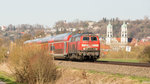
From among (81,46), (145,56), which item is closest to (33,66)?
(81,46)

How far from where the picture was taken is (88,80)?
70.7 feet

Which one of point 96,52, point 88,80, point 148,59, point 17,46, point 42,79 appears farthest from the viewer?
point 148,59

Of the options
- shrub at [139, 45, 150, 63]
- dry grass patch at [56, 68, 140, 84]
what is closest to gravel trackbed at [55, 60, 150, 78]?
dry grass patch at [56, 68, 140, 84]

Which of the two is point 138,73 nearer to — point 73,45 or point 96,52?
point 96,52

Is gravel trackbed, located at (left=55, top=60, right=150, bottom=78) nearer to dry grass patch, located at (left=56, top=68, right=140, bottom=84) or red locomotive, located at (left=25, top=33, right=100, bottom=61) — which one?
dry grass patch, located at (left=56, top=68, right=140, bottom=84)

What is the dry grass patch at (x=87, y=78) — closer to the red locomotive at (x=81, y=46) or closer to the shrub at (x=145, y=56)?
the red locomotive at (x=81, y=46)

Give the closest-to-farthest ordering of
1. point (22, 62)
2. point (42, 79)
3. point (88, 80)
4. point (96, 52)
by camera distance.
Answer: point (88, 80) < point (42, 79) < point (22, 62) < point (96, 52)

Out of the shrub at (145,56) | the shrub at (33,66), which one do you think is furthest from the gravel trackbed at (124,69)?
the shrub at (145,56)

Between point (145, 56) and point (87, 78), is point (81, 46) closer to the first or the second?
point (145, 56)

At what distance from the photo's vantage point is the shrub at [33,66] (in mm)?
22625

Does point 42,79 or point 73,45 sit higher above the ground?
point 73,45

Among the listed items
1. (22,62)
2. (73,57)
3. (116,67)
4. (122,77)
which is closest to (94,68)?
(116,67)

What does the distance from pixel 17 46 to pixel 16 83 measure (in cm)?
331

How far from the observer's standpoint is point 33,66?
2281 centimetres
